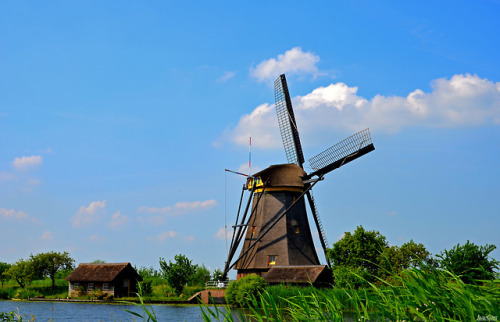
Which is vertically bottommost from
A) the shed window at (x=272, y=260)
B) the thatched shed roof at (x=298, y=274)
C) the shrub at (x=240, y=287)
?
the shrub at (x=240, y=287)

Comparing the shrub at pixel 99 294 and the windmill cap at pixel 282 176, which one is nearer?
the windmill cap at pixel 282 176

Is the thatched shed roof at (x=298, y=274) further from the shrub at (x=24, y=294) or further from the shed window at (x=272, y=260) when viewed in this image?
the shrub at (x=24, y=294)

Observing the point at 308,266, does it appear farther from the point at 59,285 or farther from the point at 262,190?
the point at 59,285

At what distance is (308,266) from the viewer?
2984 centimetres

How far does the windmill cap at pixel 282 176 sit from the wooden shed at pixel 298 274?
4683mm

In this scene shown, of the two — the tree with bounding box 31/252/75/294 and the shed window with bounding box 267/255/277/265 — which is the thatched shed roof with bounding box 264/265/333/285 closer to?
the shed window with bounding box 267/255/277/265

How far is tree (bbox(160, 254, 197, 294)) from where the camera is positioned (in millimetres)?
36062

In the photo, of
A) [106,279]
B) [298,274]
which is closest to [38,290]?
[106,279]

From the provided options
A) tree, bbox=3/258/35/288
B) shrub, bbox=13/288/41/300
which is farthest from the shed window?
tree, bbox=3/258/35/288

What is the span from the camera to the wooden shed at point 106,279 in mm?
38125

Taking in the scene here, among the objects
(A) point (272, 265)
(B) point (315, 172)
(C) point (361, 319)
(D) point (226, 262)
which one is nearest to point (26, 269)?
(D) point (226, 262)

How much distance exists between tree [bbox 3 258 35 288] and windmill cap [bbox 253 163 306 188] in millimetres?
24727

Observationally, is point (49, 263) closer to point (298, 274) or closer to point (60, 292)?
point (60, 292)

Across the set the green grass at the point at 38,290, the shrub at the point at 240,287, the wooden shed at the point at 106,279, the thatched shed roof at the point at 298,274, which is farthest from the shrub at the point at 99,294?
→ the thatched shed roof at the point at 298,274
